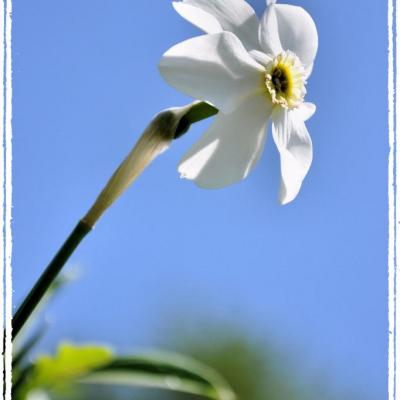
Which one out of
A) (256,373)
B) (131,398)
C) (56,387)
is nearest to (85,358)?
(56,387)

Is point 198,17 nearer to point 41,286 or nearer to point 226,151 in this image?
point 226,151

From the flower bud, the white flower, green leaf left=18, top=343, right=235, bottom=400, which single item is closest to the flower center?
the white flower

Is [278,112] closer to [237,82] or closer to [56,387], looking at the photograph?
[237,82]

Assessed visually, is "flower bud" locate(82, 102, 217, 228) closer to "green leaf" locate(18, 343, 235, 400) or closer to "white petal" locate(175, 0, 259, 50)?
"white petal" locate(175, 0, 259, 50)

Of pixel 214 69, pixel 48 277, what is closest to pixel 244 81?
pixel 214 69

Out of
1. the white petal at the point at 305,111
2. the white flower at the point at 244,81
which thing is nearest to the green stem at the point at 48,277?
the white flower at the point at 244,81

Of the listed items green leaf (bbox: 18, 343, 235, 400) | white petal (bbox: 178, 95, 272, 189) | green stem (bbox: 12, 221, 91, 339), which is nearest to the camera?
green stem (bbox: 12, 221, 91, 339)

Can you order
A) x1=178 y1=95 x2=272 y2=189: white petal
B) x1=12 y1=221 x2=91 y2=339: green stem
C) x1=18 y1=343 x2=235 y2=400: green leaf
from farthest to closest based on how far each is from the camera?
x1=18 y1=343 x2=235 y2=400: green leaf → x1=178 y1=95 x2=272 y2=189: white petal → x1=12 y1=221 x2=91 y2=339: green stem

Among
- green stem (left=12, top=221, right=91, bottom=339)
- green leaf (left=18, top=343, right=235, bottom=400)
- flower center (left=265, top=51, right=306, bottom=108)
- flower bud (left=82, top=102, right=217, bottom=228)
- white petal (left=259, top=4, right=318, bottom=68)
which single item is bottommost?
green stem (left=12, top=221, right=91, bottom=339)
